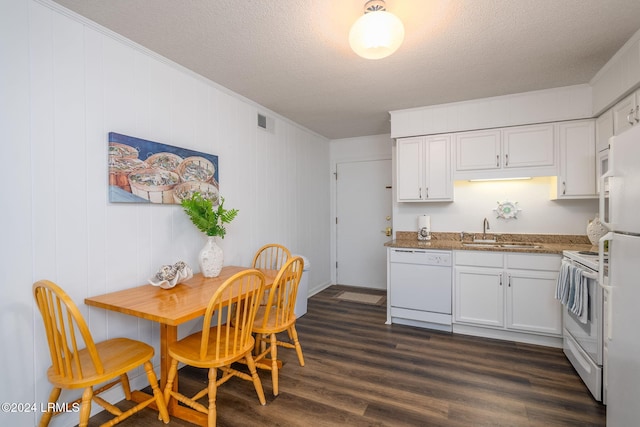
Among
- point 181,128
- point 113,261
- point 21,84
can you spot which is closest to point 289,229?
point 181,128

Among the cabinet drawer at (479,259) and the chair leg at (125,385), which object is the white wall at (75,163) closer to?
the chair leg at (125,385)

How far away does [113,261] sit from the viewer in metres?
2.06

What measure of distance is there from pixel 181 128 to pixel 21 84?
1010 millimetres

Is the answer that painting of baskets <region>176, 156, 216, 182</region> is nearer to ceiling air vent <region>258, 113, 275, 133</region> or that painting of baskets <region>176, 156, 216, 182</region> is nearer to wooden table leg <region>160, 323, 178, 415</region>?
ceiling air vent <region>258, 113, 275, 133</region>

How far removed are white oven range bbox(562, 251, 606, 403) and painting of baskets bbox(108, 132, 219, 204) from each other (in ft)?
9.78

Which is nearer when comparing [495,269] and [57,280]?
[57,280]

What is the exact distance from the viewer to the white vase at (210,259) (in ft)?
7.86

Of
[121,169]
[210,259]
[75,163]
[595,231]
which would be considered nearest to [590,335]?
[595,231]

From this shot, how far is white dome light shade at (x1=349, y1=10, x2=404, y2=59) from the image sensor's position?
1.65m

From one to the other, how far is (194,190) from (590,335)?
3.14 meters

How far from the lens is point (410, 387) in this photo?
2.20 metres

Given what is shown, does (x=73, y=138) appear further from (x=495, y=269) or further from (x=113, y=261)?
(x=495, y=269)

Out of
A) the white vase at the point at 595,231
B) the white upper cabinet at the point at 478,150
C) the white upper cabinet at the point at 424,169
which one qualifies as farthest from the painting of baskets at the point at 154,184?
the white vase at the point at 595,231

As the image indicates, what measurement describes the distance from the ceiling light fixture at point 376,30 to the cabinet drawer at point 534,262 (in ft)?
7.54
